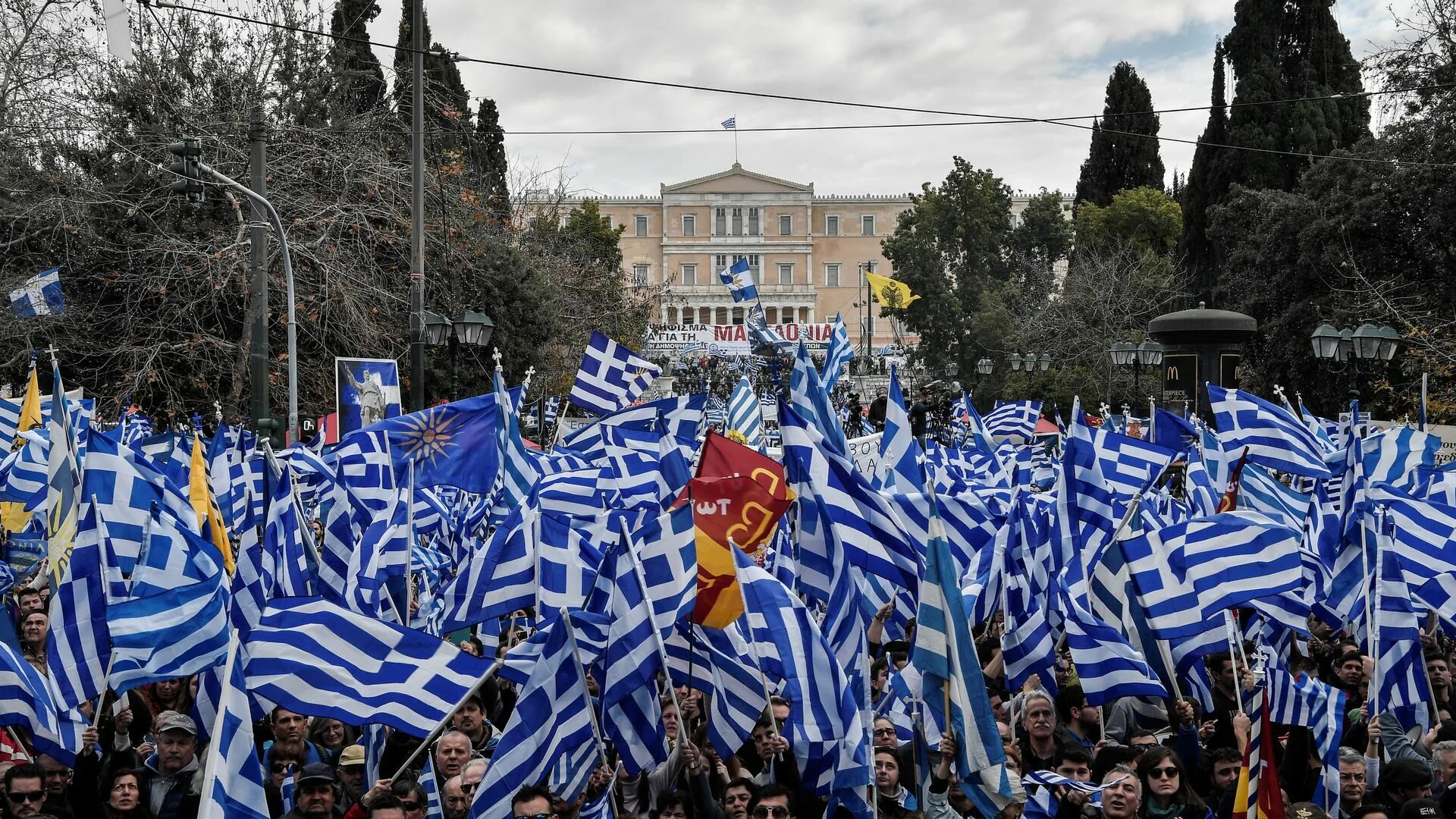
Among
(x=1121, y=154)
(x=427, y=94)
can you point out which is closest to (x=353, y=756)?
(x=427, y=94)

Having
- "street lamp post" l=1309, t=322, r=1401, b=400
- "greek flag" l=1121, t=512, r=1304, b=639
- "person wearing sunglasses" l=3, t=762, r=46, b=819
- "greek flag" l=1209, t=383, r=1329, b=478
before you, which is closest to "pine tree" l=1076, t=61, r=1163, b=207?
"street lamp post" l=1309, t=322, r=1401, b=400

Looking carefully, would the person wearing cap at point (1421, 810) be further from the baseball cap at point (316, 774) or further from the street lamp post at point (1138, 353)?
the street lamp post at point (1138, 353)

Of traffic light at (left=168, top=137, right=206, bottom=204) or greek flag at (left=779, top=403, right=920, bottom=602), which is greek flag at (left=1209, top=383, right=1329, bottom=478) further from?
traffic light at (left=168, top=137, right=206, bottom=204)

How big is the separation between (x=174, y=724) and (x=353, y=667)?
106 centimetres

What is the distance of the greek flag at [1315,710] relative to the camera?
613 cm

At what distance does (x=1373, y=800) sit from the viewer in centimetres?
577

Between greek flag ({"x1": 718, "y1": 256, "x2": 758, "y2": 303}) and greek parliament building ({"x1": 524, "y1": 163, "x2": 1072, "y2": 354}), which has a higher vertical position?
greek parliament building ({"x1": 524, "y1": 163, "x2": 1072, "y2": 354})

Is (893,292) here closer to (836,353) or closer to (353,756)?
(836,353)

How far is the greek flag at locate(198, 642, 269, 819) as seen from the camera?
5.18 metres

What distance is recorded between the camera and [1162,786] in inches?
222

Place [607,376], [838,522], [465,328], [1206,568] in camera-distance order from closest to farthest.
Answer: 1. [838,522]
2. [1206,568]
3. [607,376]
4. [465,328]

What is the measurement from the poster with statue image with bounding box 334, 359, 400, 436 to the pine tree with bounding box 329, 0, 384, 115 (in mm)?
8720

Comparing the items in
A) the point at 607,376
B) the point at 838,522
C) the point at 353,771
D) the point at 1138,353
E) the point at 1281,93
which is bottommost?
the point at 353,771

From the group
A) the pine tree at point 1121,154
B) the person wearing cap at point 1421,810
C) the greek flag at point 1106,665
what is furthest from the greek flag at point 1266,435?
the pine tree at point 1121,154
